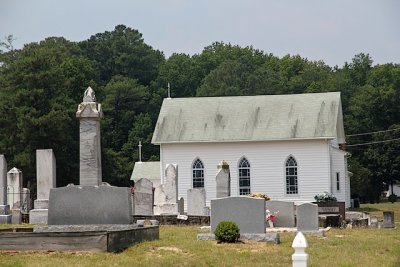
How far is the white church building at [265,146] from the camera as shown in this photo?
5716cm

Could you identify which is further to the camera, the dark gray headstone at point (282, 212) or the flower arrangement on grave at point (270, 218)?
the dark gray headstone at point (282, 212)

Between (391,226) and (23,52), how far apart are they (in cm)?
4576

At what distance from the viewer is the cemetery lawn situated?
2039 cm

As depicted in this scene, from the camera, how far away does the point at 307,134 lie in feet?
188

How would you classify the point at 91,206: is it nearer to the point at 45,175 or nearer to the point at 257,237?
the point at 257,237

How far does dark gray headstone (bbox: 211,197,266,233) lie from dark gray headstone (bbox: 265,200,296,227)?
321 inches

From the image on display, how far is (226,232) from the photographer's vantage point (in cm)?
2506

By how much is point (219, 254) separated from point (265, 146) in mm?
35734

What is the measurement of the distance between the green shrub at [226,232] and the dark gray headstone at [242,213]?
170cm

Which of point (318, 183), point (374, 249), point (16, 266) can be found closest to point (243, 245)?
point (374, 249)

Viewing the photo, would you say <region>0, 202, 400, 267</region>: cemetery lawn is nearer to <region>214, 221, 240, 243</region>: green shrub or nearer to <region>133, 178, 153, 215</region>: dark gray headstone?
<region>214, 221, 240, 243</region>: green shrub

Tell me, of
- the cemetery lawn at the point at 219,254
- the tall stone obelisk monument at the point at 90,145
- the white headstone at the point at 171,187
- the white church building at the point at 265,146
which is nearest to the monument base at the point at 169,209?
the white headstone at the point at 171,187

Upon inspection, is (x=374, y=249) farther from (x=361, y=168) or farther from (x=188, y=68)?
(x=188, y=68)

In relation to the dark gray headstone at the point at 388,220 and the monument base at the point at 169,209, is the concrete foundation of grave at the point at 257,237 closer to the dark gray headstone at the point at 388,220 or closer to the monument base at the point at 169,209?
the dark gray headstone at the point at 388,220
